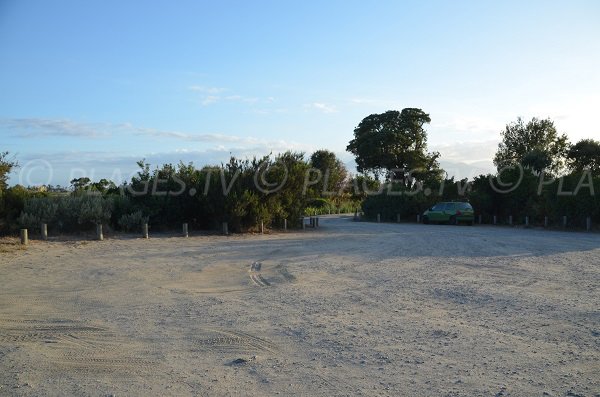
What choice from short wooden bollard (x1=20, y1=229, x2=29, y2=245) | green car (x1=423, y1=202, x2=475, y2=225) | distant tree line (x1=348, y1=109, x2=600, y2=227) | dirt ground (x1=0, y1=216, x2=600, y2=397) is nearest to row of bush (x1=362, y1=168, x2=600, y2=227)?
distant tree line (x1=348, y1=109, x2=600, y2=227)

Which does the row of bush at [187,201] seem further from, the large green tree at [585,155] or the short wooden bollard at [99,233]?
the large green tree at [585,155]

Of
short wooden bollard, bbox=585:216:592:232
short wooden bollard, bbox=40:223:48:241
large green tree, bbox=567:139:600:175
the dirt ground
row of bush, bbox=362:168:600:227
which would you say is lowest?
the dirt ground

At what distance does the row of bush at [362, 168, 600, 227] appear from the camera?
27.5 meters

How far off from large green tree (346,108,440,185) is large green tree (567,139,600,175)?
13.0 m

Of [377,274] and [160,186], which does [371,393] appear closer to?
[377,274]

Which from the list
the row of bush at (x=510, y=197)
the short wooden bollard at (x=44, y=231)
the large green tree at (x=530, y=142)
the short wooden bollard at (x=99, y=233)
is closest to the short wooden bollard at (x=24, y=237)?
the short wooden bollard at (x=44, y=231)

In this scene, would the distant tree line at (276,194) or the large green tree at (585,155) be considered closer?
the distant tree line at (276,194)

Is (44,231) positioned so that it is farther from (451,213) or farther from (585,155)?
(585,155)

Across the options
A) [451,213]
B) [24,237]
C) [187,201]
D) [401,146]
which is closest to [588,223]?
[451,213]

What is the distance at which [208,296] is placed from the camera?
973cm

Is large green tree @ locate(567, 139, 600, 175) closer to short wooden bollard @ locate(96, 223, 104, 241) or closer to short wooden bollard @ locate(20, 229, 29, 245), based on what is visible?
short wooden bollard @ locate(96, 223, 104, 241)

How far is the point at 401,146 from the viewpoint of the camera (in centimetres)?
5394

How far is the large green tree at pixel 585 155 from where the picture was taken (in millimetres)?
42094

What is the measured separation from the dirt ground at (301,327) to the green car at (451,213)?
1799 centimetres
